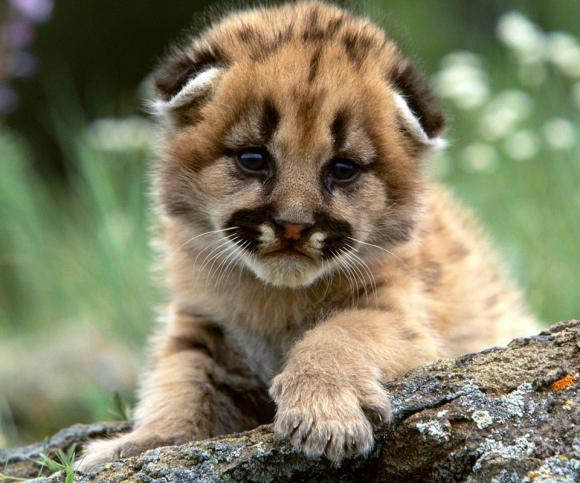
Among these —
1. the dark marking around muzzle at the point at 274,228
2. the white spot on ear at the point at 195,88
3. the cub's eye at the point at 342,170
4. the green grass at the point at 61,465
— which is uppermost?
the white spot on ear at the point at 195,88

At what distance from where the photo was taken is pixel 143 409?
3.96 meters

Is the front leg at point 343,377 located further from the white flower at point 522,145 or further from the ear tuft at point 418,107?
the white flower at point 522,145

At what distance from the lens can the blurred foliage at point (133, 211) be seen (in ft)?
19.5

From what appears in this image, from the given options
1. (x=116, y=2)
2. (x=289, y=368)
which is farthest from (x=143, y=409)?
(x=116, y=2)

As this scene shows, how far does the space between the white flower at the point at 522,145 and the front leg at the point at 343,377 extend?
3286 millimetres

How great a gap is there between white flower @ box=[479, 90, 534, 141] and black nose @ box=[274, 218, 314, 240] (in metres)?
3.56

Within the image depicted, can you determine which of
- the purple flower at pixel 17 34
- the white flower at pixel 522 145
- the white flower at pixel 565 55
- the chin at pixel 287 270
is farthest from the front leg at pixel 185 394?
the purple flower at pixel 17 34

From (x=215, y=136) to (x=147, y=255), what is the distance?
9.05 feet

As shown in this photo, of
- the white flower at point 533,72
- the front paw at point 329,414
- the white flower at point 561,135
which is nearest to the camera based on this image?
the front paw at point 329,414

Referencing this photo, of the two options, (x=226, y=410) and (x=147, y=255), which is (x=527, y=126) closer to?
(x=147, y=255)

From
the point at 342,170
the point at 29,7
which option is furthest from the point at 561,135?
the point at 29,7

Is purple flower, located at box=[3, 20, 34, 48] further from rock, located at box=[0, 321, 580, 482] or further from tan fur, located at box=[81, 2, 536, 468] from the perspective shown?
rock, located at box=[0, 321, 580, 482]

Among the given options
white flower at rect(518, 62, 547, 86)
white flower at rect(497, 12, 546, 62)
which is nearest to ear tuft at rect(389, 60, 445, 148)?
white flower at rect(497, 12, 546, 62)

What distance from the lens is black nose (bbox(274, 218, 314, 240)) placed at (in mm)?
3436
